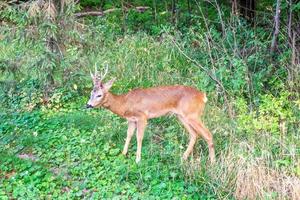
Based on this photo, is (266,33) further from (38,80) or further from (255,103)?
(38,80)

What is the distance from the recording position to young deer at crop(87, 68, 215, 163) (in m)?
7.80

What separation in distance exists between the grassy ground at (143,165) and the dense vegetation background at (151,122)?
14mm

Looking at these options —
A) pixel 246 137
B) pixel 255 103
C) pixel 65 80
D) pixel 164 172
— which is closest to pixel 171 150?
pixel 164 172

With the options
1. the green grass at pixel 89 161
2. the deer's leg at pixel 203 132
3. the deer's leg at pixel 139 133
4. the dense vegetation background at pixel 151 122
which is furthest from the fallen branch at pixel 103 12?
the deer's leg at pixel 203 132

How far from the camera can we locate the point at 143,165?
7.48 m

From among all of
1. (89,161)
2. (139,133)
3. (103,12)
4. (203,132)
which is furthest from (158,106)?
(103,12)

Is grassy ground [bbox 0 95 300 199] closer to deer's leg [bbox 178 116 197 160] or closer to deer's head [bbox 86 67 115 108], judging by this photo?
deer's leg [bbox 178 116 197 160]

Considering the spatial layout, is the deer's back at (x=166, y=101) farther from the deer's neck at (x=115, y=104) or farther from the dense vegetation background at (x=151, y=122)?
the dense vegetation background at (x=151, y=122)

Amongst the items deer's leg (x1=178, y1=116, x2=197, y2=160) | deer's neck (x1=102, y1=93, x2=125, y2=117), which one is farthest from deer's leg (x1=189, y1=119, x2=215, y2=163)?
deer's neck (x1=102, y1=93, x2=125, y2=117)

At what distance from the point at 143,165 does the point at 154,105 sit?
894mm

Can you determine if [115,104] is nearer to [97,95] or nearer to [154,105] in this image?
[97,95]

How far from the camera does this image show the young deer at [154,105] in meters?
7.80

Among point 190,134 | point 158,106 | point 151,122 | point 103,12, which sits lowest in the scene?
point 103,12

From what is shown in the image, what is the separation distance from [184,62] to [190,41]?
949mm
